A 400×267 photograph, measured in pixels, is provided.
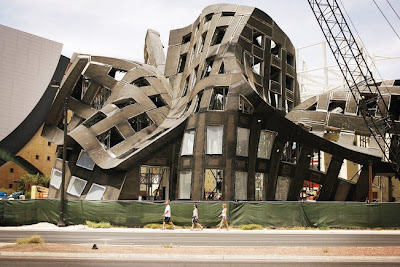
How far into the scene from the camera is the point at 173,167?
4591 centimetres

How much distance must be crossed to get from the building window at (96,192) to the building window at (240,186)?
41.8 ft

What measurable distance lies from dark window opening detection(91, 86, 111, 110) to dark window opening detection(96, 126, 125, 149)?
175 inches

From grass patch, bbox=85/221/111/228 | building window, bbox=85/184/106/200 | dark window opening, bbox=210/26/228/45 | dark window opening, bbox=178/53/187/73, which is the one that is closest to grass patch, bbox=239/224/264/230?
grass patch, bbox=85/221/111/228

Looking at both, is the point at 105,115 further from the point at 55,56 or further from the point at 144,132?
the point at 55,56

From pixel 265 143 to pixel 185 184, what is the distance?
8.59 meters

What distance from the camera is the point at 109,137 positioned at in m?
48.8

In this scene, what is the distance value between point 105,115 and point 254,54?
1659 cm

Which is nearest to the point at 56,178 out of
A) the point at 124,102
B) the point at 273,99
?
the point at 124,102

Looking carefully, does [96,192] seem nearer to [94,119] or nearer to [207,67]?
[94,119]

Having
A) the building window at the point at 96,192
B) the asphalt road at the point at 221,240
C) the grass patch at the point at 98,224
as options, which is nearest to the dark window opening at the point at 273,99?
the building window at the point at 96,192

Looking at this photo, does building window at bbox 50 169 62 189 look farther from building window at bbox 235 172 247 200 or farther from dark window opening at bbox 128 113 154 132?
building window at bbox 235 172 247 200

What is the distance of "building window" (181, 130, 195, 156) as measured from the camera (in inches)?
1738

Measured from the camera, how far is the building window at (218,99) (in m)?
43.9

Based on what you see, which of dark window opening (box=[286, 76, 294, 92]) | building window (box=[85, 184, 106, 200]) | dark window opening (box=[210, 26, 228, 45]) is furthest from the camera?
dark window opening (box=[286, 76, 294, 92])
